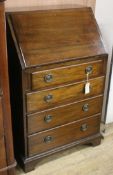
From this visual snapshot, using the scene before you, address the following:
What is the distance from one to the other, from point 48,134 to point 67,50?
23.8 inches

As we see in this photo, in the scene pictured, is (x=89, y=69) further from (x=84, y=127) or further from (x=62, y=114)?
(x=84, y=127)

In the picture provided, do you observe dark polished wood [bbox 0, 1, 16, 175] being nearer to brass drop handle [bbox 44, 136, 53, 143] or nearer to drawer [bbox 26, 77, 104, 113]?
drawer [bbox 26, 77, 104, 113]

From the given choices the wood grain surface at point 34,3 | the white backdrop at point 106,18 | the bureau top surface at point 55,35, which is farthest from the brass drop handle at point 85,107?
the wood grain surface at point 34,3

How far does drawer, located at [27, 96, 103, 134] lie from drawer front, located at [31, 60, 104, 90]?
0.20m

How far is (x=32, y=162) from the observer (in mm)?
1863

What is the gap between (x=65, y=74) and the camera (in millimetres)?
1697

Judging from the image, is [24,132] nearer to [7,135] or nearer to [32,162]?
[7,135]

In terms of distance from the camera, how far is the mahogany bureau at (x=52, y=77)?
158cm

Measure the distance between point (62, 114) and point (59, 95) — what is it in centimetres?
16

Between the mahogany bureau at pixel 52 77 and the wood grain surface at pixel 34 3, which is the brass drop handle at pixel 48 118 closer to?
the mahogany bureau at pixel 52 77

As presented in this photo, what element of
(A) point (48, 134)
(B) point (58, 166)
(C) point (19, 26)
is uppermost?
(C) point (19, 26)

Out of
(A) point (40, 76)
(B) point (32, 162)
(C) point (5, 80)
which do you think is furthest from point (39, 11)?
(B) point (32, 162)

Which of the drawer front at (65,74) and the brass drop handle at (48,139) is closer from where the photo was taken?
the drawer front at (65,74)

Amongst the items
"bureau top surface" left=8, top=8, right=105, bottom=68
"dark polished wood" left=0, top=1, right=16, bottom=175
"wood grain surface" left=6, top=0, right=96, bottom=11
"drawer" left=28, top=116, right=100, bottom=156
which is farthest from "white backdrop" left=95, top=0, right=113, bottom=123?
"dark polished wood" left=0, top=1, right=16, bottom=175
